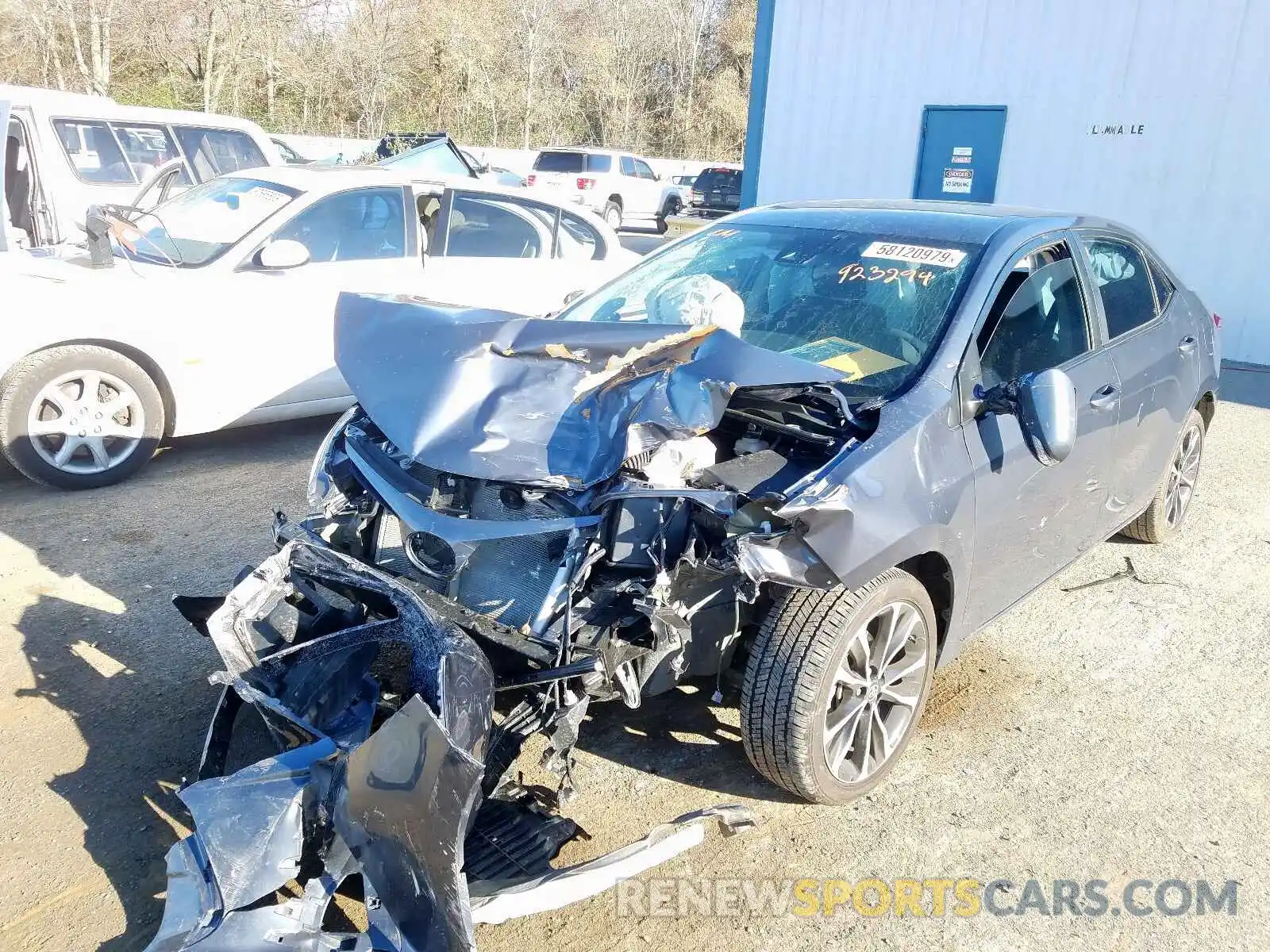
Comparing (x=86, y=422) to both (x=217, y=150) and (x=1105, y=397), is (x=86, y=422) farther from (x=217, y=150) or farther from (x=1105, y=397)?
(x=1105, y=397)

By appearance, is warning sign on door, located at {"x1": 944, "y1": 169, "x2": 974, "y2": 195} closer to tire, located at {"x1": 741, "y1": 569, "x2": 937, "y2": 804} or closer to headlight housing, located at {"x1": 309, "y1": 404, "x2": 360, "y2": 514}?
tire, located at {"x1": 741, "y1": 569, "x2": 937, "y2": 804}

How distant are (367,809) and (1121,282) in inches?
144

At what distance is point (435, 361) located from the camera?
311 cm

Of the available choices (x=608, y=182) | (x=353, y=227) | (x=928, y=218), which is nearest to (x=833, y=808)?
(x=928, y=218)

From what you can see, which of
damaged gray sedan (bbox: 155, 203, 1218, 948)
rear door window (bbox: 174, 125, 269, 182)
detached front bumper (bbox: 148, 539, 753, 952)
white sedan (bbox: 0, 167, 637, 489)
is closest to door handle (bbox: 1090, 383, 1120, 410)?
damaged gray sedan (bbox: 155, 203, 1218, 948)

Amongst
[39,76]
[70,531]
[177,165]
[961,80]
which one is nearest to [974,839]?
[70,531]

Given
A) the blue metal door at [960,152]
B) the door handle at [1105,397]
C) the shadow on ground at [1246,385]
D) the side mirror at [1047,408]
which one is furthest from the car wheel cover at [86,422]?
the blue metal door at [960,152]

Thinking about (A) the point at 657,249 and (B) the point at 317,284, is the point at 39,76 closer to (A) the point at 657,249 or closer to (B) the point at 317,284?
(B) the point at 317,284

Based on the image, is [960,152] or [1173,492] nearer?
[1173,492]

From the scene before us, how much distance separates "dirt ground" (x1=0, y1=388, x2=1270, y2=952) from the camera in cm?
257

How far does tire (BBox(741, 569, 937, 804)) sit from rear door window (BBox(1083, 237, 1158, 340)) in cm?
174

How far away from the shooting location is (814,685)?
2729 mm
